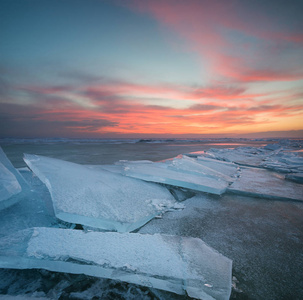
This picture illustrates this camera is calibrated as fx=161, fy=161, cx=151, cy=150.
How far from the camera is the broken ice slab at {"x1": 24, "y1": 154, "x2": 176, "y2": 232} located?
1222 mm

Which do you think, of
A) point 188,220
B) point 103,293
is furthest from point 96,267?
point 188,220

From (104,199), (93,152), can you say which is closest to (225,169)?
(104,199)

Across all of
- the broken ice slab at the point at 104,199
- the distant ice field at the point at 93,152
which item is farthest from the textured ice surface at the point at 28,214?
the distant ice field at the point at 93,152

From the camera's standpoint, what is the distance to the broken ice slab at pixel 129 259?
2.34 ft

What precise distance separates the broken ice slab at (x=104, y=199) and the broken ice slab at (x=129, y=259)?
9.0 inches

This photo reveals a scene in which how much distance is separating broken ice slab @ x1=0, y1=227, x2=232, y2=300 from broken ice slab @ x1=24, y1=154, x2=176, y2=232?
0.75ft

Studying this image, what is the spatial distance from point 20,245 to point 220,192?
1901mm

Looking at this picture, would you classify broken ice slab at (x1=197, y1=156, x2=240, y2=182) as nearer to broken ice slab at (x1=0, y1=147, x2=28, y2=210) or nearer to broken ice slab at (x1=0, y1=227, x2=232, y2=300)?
broken ice slab at (x1=0, y1=227, x2=232, y2=300)

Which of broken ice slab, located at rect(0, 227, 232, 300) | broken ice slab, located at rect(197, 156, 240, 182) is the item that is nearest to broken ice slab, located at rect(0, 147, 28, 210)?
broken ice slab, located at rect(0, 227, 232, 300)

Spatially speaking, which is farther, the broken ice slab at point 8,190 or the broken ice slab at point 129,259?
the broken ice slab at point 8,190

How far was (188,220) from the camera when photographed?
4.74ft

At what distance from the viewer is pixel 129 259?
801 mm

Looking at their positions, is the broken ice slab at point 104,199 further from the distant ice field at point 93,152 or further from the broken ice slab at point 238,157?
the broken ice slab at point 238,157

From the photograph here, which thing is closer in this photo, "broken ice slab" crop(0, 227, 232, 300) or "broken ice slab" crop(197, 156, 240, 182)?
"broken ice slab" crop(0, 227, 232, 300)
